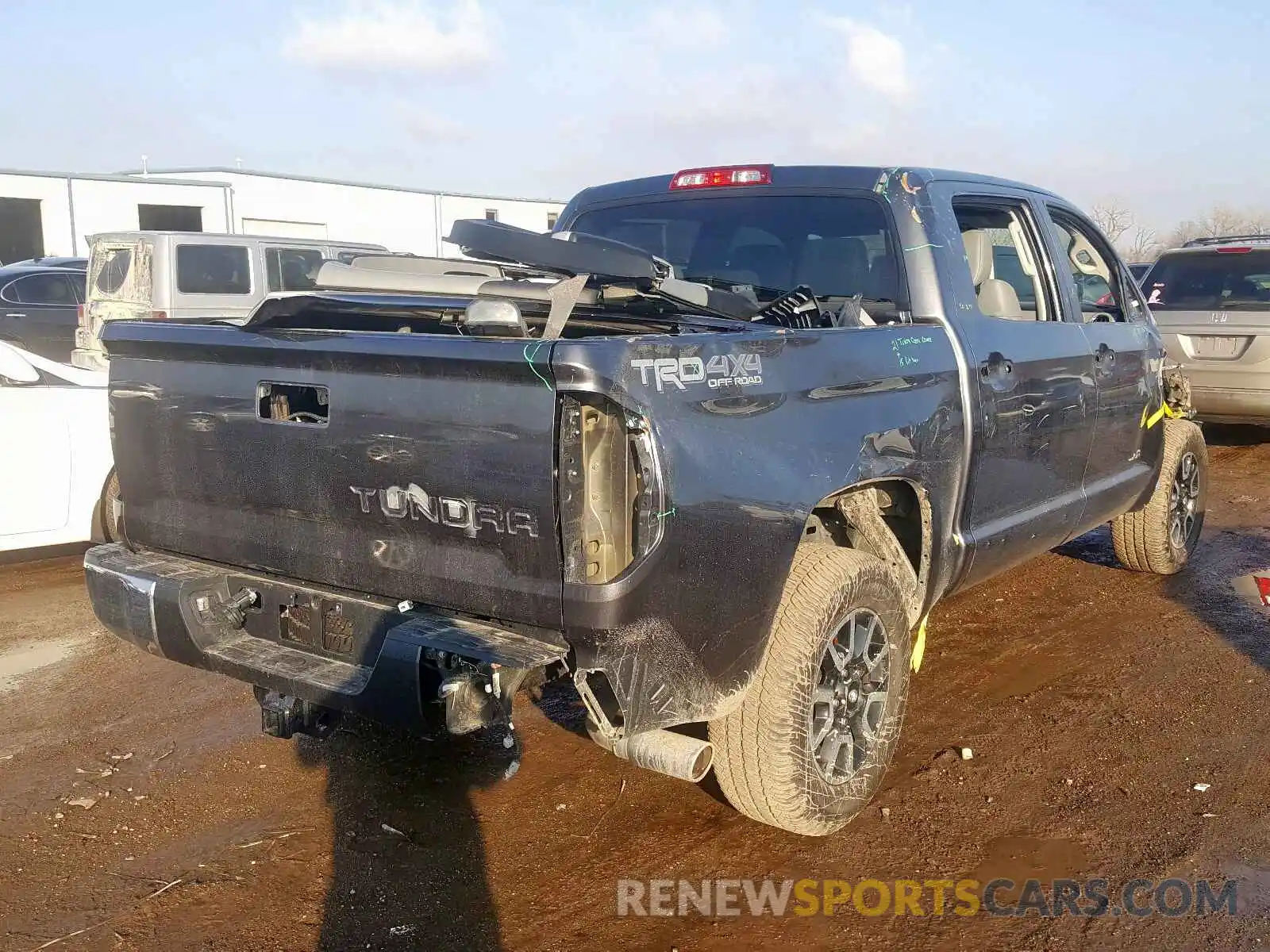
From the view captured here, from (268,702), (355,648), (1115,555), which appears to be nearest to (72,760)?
(268,702)

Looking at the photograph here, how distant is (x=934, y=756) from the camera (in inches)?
158

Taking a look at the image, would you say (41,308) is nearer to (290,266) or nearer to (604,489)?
(290,266)

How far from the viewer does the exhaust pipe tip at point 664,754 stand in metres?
2.89

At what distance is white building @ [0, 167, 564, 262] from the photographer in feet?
81.5

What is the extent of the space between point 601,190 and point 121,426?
2.35 m

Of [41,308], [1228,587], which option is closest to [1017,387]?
[1228,587]

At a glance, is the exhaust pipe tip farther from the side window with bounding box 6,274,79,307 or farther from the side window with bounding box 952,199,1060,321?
the side window with bounding box 6,274,79,307

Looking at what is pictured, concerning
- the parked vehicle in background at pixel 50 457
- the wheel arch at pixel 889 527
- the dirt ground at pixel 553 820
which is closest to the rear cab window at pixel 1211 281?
the dirt ground at pixel 553 820

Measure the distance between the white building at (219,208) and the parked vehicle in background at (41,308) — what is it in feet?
26.9

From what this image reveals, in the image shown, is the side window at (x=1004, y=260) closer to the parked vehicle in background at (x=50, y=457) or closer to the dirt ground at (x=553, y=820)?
the dirt ground at (x=553, y=820)

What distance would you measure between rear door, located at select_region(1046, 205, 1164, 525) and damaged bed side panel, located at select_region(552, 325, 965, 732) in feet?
6.33

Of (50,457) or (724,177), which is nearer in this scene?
(724,177)

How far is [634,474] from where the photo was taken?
107 inches

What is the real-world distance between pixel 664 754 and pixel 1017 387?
214cm
